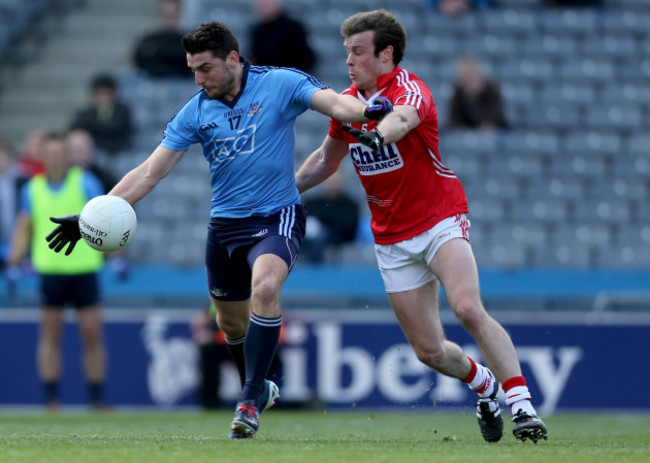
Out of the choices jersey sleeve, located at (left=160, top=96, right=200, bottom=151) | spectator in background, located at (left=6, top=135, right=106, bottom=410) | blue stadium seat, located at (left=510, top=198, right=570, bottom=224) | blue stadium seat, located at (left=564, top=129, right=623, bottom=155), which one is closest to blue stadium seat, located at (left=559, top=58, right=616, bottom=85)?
blue stadium seat, located at (left=564, top=129, right=623, bottom=155)

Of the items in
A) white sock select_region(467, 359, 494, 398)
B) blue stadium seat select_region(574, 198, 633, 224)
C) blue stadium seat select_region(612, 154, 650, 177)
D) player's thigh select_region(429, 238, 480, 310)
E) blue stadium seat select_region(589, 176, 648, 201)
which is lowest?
white sock select_region(467, 359, 494, 398)

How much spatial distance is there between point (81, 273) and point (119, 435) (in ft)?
13.7

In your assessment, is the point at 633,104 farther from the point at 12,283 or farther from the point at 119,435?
the point at 119,435

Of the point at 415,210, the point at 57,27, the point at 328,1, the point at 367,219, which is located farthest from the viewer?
the point at 57,27

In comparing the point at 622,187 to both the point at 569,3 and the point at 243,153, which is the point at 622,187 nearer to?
the point at 569,3

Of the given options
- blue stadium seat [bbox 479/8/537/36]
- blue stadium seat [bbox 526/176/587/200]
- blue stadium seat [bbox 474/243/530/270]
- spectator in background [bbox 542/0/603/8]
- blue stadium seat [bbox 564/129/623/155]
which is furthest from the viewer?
spectator in background [bbox 542/0/603/8]

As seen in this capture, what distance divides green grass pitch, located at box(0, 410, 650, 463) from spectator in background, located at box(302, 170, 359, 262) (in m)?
2.32

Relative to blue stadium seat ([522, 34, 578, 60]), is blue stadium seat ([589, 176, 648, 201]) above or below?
below

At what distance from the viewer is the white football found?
715cm

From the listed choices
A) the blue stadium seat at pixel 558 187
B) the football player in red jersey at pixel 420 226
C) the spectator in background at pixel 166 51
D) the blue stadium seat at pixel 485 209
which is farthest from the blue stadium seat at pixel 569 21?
the football player in red jersey at pixel 420 226

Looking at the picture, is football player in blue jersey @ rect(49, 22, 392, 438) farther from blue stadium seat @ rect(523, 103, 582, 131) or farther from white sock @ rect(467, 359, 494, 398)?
blue stadium seat @ rect(523, 103, 582, 131)

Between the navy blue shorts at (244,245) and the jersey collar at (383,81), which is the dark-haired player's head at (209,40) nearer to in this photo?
the jersey collar at (383,81)

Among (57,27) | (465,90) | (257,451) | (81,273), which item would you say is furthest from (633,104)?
(257,451)

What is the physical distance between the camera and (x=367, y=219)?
13609 mm
